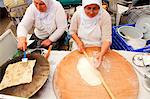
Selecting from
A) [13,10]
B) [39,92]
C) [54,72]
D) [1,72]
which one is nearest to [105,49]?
[54,72]

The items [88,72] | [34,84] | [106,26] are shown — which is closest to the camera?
[34,84]

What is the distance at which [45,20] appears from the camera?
1.97m

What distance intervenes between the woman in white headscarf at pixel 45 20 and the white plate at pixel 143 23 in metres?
0.91

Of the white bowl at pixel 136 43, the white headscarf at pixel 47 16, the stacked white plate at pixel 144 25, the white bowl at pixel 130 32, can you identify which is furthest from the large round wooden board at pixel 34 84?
the stacked white plate at pixel 144 25

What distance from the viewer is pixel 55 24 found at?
2037 millimetres

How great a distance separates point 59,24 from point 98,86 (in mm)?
936

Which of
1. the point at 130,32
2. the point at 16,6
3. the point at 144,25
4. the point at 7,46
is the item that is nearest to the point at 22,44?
the point at 7,46

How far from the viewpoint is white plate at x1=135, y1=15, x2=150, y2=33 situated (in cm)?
229

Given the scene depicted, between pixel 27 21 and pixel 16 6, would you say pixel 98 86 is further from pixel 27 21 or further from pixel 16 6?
pixel 16 6

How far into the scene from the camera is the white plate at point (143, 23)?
2.29m

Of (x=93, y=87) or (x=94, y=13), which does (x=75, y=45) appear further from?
(x=93, y=87)

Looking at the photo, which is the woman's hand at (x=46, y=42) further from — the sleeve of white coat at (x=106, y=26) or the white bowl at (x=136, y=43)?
the white bowl at (x=136, y=43)

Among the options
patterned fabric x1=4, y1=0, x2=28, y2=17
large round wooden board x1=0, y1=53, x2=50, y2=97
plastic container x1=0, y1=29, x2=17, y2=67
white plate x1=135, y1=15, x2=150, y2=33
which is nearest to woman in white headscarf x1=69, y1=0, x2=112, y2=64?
large round wooden board x1=0, y1=53, x2=50, y2=97

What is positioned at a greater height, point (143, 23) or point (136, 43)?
point (143, 23)
